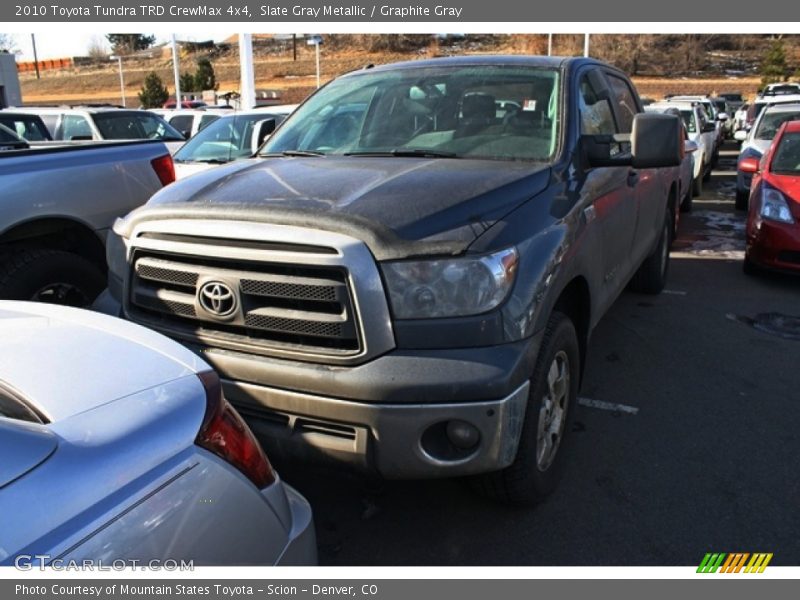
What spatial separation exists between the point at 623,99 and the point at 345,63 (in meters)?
60.8

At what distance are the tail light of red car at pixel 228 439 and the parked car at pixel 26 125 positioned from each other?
9365 millimetres

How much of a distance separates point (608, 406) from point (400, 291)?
220 centimetres

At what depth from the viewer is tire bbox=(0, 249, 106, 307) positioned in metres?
3.92

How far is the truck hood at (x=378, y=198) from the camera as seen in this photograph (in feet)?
7.89

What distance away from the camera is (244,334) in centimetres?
262

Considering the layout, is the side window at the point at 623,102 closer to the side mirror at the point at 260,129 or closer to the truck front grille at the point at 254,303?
the side mirror at the point at 260,129

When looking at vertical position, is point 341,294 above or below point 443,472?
above

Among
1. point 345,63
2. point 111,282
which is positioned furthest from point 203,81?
point 111,282

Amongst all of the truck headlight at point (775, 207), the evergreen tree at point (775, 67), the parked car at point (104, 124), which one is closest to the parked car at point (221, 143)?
the parked car at point (104, 124)

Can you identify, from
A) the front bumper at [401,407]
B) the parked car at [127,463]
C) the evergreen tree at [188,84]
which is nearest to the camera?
the parked car at [127,463]

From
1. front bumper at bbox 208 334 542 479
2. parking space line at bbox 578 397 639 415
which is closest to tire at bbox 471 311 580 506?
front bumper at bbox 208 334 542 479

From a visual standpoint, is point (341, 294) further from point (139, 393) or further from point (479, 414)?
point (139, 393)

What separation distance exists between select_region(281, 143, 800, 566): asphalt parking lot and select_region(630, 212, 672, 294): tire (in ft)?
3.79

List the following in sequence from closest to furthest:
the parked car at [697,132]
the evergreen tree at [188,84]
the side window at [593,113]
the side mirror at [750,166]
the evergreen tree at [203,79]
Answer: the side window at [593,113] → the side mirror at [750,166] → the parked car at [697,132] → the evergreen tree at [203,79] → the evergreen tree at [188,84]
